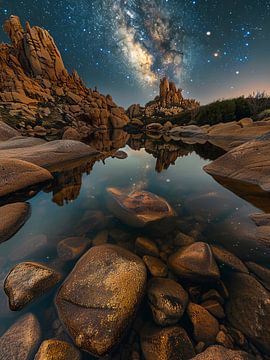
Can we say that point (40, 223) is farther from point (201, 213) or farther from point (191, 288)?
point (201, 213)

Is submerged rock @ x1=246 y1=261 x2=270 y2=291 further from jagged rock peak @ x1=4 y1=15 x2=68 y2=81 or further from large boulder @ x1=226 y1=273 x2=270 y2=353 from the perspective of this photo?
jagged rock peak @ x1=4 y1=15 x2=68 y2=81

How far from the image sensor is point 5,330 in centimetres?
183

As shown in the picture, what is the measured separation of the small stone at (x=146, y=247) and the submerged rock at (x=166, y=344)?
1009 millimetres

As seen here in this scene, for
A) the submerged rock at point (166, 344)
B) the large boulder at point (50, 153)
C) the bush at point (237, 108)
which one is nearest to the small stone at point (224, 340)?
the submerged rock at point (166, 344)

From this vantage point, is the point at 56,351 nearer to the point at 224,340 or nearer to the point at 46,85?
the point at 224,340

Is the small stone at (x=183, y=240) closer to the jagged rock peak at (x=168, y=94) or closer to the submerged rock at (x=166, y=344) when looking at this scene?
the submerged rock at (x=166, y=344)

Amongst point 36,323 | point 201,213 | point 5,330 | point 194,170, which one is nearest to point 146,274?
point 36,323

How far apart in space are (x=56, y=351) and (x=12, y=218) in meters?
2.65

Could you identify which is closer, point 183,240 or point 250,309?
point 250,309

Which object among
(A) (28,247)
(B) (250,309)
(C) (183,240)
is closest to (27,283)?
(A) (28,247)

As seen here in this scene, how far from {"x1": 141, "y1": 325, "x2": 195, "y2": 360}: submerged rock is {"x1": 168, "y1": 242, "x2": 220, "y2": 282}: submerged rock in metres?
0.62

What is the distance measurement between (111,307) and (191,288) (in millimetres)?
1013

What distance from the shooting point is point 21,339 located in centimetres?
170

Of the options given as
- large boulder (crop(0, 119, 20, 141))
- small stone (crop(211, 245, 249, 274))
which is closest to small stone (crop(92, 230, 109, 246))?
small stone (crop(211, 245, 249, 274))
